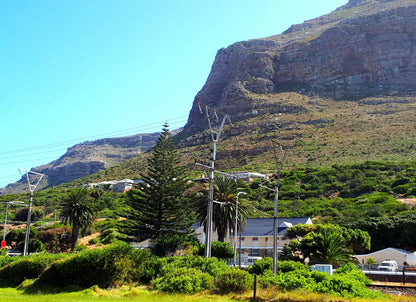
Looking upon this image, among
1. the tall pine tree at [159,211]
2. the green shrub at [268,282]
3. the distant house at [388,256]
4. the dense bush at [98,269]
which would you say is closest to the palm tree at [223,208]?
the tall pine tree at [159,211]

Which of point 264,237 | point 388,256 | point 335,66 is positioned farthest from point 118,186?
point 335,66

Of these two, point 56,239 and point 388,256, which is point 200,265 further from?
point 56,239

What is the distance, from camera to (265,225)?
47719 mm

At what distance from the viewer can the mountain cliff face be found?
138m

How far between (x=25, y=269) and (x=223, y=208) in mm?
16644

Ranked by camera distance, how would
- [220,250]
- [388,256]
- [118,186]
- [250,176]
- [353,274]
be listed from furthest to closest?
[118,186] < [250,176] < [388,256] < [220,250] < [353,274]

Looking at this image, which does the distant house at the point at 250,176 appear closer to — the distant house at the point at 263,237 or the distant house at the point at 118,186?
the distant house at the point at 118,186

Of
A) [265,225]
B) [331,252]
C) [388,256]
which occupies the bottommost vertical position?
[388,256]

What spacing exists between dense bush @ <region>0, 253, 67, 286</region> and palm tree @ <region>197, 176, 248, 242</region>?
14.6m

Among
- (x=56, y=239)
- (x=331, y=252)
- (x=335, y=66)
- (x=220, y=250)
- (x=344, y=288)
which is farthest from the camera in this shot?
(x=335, y=66)

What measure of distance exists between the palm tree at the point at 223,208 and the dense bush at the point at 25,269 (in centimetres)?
1463

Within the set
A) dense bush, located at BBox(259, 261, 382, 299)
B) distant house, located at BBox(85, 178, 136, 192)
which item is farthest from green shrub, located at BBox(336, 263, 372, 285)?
distant house, located at BBox(85, 178, 136, 192)

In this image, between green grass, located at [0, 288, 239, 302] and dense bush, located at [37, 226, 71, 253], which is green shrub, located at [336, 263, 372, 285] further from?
dense bush, located at [37, 226, 71, 253]

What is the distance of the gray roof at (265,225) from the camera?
43969 mm
